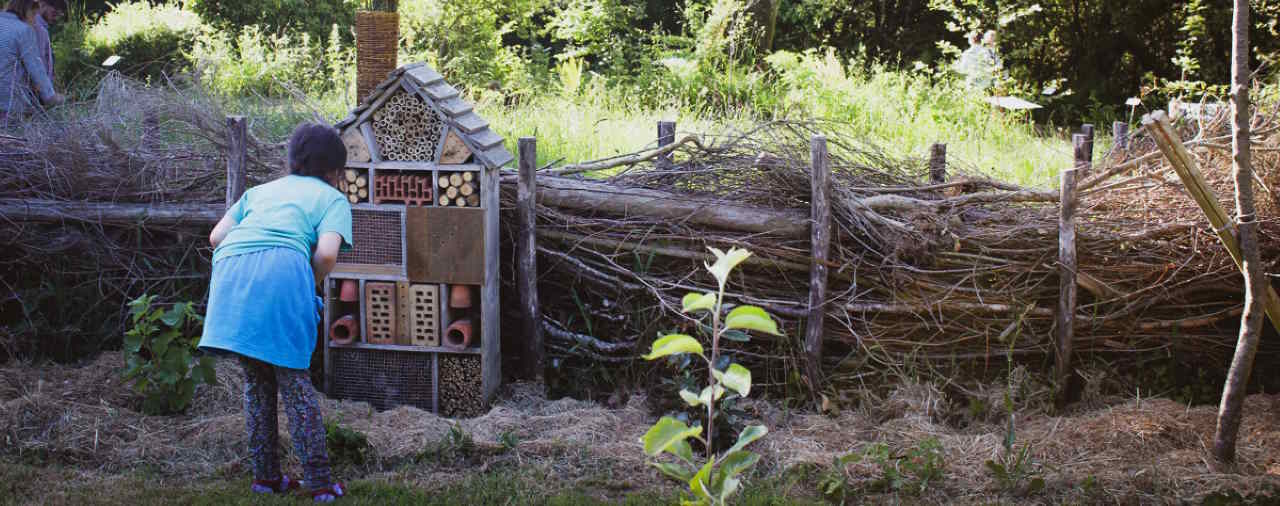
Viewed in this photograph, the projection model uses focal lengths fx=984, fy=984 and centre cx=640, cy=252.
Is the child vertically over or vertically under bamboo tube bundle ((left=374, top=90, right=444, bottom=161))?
under

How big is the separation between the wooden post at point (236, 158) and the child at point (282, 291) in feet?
5.27

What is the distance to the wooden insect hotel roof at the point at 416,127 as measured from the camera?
4949mm

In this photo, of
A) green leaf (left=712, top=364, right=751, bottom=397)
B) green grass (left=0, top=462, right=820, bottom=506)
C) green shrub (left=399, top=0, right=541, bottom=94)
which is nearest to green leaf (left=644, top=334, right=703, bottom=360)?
green leaf (left=712, top=364, right=751, bottom=397)

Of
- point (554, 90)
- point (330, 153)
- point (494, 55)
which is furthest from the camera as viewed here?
point (494, 55)

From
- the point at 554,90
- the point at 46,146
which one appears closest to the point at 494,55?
the point at 554,90

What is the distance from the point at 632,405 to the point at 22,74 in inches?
202

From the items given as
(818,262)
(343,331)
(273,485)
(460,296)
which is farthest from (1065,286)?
(273,485)

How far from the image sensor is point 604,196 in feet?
18.2

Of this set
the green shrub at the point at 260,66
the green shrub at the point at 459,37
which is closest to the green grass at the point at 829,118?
the green shrub at the point at 260,66

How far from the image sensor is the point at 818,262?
522 centimetres

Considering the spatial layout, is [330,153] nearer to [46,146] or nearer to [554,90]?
[46,146]

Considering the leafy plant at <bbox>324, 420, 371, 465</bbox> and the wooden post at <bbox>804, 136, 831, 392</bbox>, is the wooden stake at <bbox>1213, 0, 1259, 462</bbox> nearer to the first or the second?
the wooden post at <bbox>804, 136, 831, 392</bbox>

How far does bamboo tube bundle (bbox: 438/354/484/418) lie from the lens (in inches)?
204

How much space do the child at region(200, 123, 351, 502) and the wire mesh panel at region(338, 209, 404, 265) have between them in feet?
3.18
